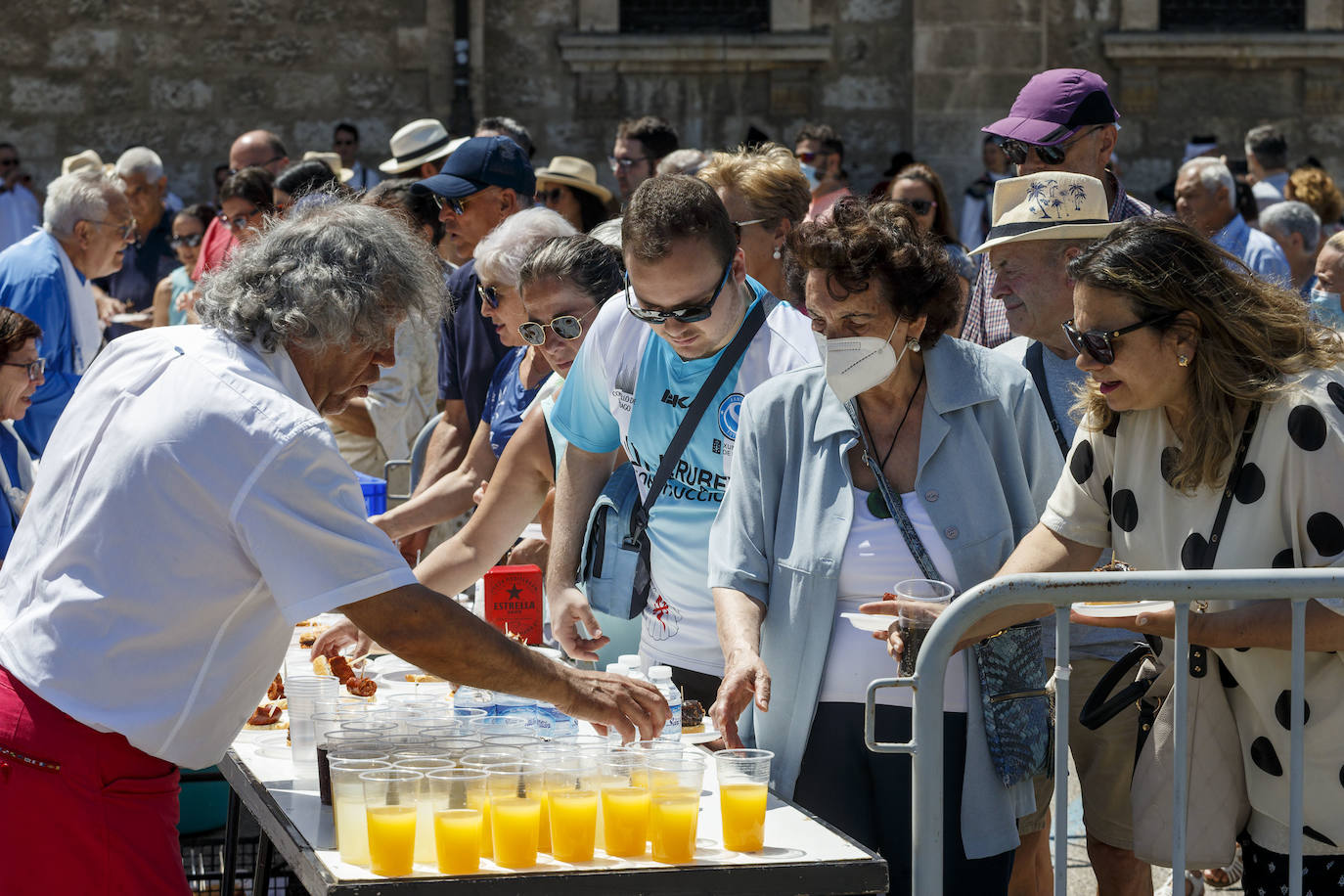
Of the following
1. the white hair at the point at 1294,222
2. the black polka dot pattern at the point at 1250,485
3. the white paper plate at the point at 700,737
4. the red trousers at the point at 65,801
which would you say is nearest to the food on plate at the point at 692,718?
the white paper plate at the point at 700,737

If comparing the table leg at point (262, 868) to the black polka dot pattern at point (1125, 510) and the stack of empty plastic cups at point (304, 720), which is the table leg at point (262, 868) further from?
the black polka dot pattern at point (1125, 510)

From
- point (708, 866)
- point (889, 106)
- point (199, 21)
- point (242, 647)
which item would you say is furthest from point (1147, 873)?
point (199, 21)

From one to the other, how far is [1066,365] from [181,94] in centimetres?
1020

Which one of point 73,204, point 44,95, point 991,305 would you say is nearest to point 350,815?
point 991,305

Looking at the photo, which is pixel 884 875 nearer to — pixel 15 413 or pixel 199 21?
pixel 15 413

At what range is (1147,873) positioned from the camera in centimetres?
372

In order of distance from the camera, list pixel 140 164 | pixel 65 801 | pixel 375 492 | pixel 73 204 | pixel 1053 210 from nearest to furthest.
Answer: pixel 65 801, pixel 1053 210, pixel 375 492, pixel 73 204, pixel 140 164

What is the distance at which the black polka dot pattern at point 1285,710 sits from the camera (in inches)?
108

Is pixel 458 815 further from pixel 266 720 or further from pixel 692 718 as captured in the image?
pixel 266 720

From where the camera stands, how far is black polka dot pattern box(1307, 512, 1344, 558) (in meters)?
2.69

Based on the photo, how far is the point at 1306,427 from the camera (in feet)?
8.86

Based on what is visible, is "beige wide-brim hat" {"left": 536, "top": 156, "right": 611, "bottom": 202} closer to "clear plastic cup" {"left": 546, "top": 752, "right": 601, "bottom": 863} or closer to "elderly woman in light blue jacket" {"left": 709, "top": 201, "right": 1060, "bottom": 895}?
"elderly woman in light blue jacket" {"left": 709, "top": 201, "right": 1060, "bottom": 895}

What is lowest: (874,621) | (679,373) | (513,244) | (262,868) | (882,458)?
(262,868)

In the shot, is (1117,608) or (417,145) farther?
(417,145)
